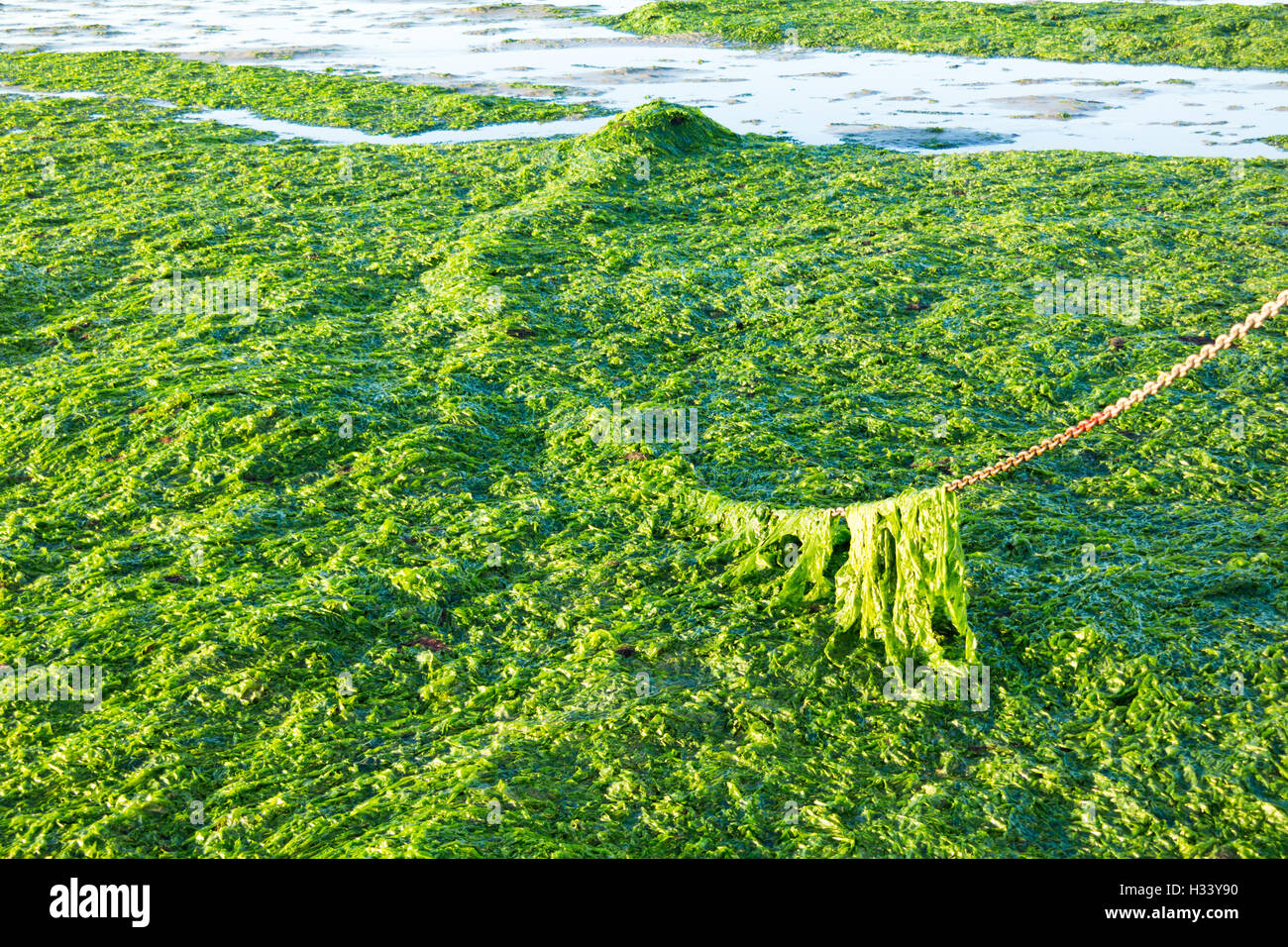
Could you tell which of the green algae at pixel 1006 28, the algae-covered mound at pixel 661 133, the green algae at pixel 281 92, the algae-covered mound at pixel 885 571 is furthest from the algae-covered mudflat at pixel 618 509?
the green algae at pixel 1006 28

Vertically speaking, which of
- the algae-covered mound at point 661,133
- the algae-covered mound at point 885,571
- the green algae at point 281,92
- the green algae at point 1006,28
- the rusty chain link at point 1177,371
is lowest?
the algae-covered mound at point 885,571

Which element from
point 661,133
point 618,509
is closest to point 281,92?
point 661,133

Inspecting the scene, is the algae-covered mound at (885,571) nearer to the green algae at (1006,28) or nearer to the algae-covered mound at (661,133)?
the algae-covered mound at (661,133)

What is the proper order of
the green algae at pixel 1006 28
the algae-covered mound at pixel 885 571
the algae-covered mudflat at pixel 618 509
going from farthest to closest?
the green algae at pixel 1006 28, the algae-covered mound at pixel 885 571, the algae-covered mudflat at pixel 618 509

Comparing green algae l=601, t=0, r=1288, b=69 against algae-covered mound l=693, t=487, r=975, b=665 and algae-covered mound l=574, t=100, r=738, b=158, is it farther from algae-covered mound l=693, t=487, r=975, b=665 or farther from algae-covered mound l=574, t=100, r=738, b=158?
algae-covered mound l=693, t=487, r=975, b=665

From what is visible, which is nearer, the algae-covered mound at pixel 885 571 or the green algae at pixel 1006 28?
the algae-covered mound at pixel 885 571

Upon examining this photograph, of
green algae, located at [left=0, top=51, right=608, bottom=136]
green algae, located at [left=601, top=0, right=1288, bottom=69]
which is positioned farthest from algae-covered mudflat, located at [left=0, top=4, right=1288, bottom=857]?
green algae, located at [left=601, top=0, right=1288, bottom=69]

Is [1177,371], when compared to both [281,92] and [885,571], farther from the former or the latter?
[281,92]

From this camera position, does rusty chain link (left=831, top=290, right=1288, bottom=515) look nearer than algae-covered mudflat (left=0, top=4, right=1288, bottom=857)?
Yes

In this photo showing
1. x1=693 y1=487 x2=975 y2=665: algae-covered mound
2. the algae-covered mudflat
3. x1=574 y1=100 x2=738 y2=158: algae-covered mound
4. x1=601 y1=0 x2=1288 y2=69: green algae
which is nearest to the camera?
the algae-covered mudflat
